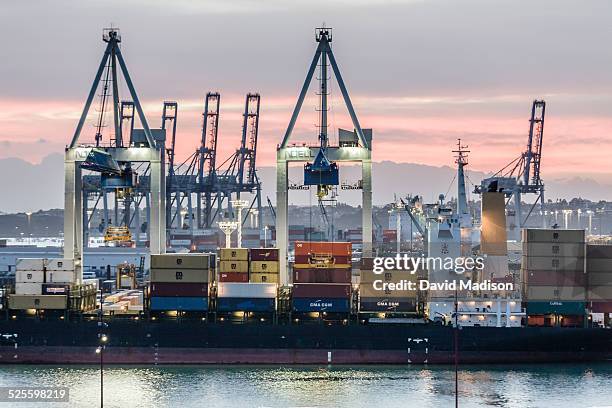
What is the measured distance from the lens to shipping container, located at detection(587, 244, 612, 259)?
6297 cm

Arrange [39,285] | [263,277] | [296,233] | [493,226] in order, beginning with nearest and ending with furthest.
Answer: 1. [39,285]
2. [263,277]
3. [493,226]
4. [296,233]

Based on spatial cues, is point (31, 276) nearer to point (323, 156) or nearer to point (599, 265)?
point (323, 156)

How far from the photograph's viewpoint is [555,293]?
6256 cm

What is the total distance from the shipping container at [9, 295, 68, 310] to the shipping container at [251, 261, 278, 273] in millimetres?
9850

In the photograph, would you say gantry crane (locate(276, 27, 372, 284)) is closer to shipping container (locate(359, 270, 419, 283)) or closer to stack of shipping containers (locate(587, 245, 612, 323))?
shipping container (locate(359, 270, 419, 283))

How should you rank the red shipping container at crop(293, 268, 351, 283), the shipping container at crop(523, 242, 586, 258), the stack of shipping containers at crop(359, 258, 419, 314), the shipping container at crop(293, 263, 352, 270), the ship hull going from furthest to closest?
the shipping container at crop(293, 263, 352, 270), the stack of shipping containers at crop(359, 258, 419, 314), the red shipping container at crop(293, 268, 351, 283), the shipping container at crop(523, 242, 586, 258), the ship hull

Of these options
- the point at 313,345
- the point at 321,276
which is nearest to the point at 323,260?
the point at 321,276

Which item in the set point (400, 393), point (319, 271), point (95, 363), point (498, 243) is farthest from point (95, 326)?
point (498, 243)

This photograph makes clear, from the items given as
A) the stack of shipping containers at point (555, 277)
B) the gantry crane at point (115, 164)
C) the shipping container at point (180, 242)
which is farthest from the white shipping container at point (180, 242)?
the stack of shipping containers at point (555, 277)

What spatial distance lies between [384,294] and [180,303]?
1027 centimetres

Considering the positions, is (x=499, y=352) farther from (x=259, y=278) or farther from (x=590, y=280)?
(x=259, y=278)

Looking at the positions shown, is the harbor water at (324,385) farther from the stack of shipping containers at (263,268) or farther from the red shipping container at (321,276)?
the stack of shipping containers at (263,268)

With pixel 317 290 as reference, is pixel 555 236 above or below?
above

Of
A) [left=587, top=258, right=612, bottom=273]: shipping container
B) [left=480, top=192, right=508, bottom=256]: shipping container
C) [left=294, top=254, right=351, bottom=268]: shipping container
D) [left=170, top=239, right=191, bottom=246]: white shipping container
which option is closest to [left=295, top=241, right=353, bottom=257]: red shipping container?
[left=294, top=254, right=351, bottom=268]: shipping container
